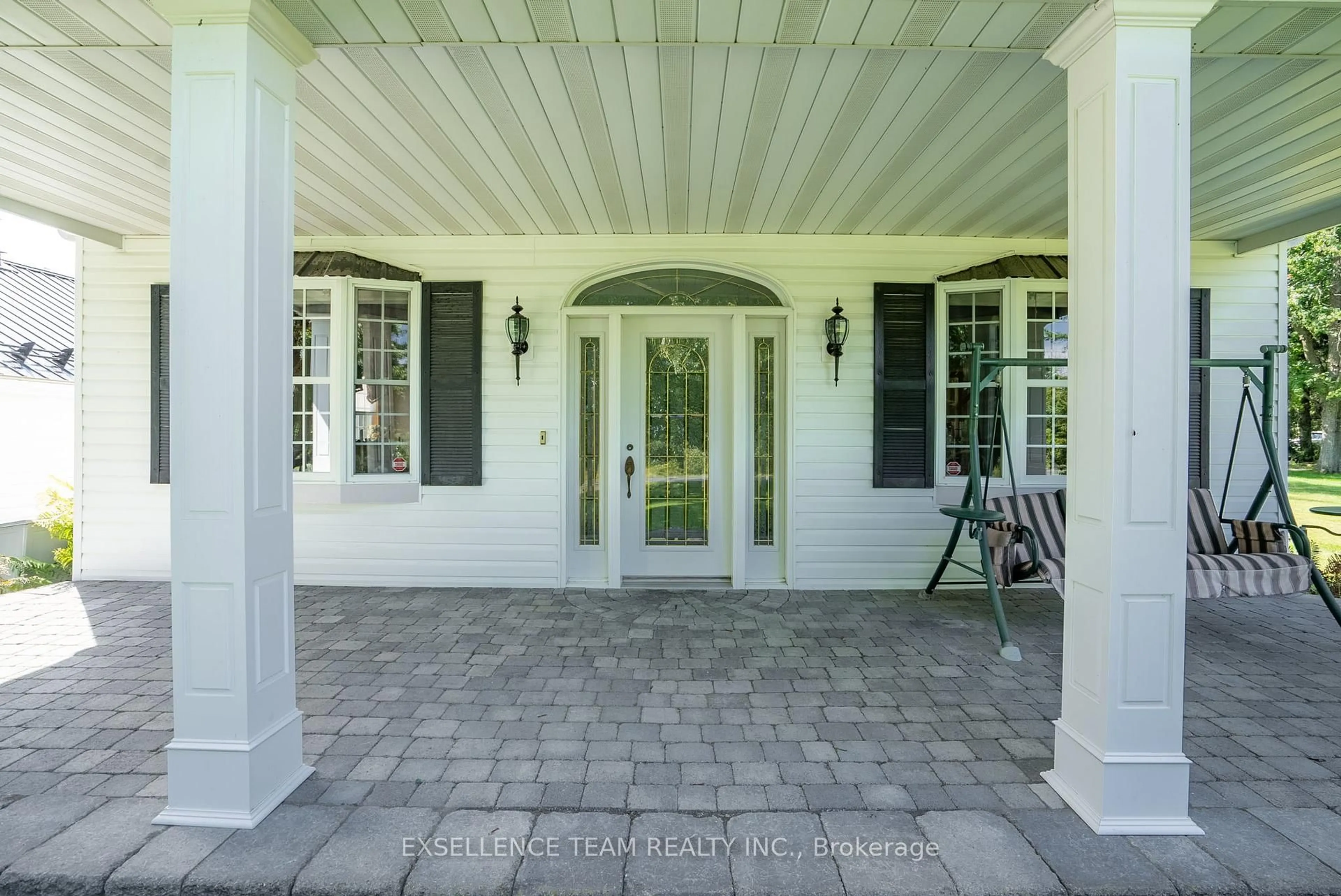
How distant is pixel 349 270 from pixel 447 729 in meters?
3.63

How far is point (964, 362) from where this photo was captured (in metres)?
5.06

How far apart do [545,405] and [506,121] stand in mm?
2251

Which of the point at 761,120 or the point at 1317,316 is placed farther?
the point at 1317,316

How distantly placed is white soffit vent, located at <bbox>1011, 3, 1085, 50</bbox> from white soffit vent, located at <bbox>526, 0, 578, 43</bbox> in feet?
5.23

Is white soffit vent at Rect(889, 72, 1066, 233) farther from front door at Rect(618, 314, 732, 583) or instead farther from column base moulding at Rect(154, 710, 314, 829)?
column base moulding at Rect(154, 710, 314, 829)

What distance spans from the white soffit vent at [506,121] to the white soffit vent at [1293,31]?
2.99 m

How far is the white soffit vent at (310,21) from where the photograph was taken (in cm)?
217

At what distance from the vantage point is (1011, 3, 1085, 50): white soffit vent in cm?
217

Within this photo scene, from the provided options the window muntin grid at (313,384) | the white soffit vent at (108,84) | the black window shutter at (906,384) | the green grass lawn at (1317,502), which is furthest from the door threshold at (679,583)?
the green grass lawn at (1317,502)

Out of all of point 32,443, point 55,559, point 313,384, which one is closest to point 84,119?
point 313,384

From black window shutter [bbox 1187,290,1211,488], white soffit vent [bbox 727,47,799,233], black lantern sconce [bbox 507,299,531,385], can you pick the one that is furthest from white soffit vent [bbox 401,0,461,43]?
black window shutter [bbox 1187,290,1211,488]

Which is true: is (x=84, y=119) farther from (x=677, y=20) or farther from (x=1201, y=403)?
(x=1201, y=403)

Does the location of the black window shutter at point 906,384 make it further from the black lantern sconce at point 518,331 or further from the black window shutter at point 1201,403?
the black lantern sconce at point 518,331

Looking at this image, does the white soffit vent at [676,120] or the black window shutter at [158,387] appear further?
the black window shutter at [158,387]
